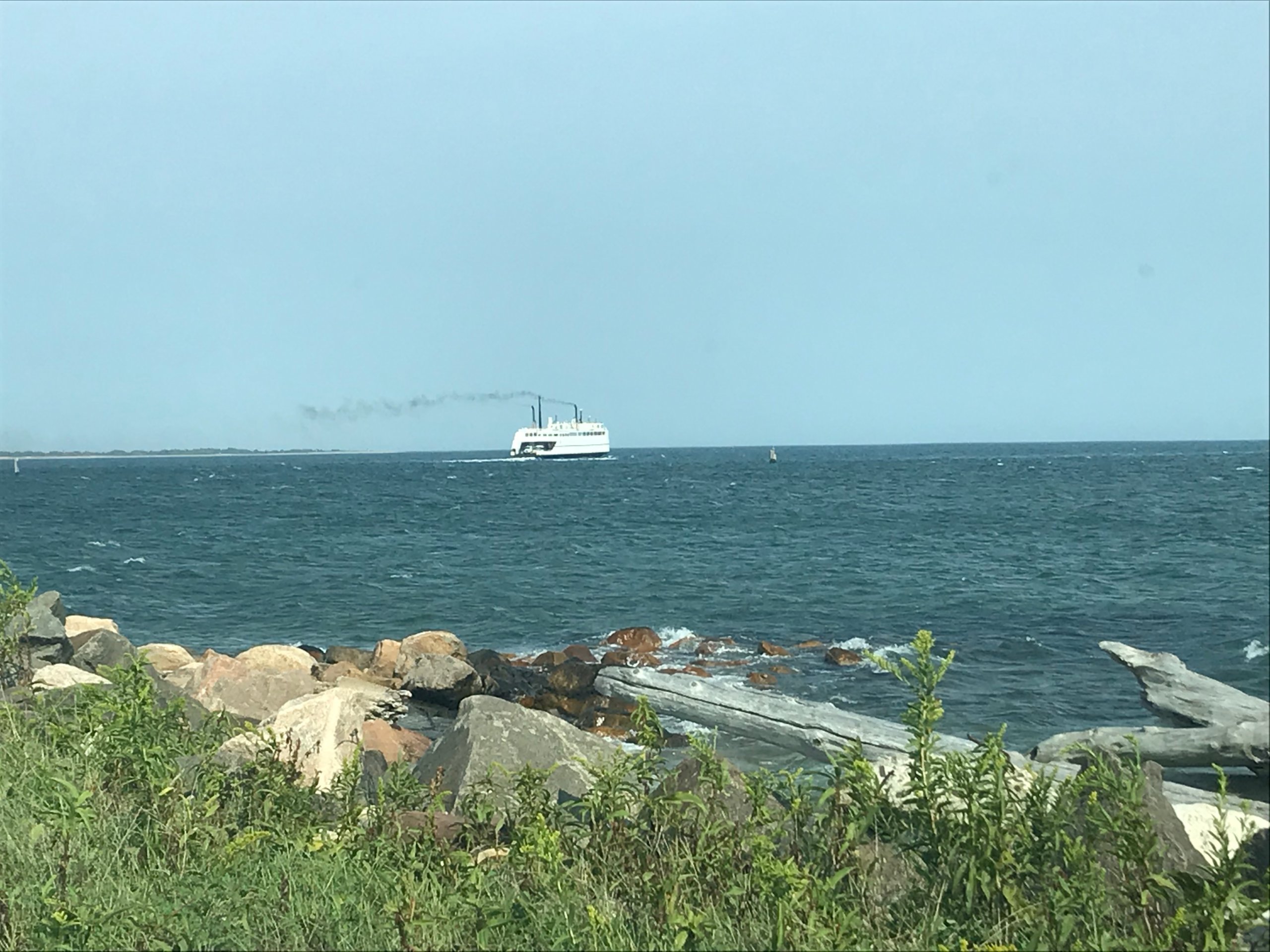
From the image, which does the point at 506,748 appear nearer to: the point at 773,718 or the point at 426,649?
the point at 773,718

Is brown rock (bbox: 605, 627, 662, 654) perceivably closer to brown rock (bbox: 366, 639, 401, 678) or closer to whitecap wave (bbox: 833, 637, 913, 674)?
whitecap wave (bbox: 833, 637, 913, 674)

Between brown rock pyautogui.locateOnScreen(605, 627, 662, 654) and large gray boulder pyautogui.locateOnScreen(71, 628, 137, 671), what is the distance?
892 centimetres

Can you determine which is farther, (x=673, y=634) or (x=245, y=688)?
(x=673, y=634)

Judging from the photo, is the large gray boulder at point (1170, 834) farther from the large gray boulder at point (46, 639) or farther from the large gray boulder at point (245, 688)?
the large gray boulder at point (46, 639)

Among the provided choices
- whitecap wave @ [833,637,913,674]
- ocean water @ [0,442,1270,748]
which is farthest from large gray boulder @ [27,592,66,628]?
whitecap wave @ [833,637,913,674]

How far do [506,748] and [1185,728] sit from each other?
601 centimetres

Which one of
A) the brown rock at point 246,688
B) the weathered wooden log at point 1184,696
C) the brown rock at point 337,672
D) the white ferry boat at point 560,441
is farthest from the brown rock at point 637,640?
the white ferry boat at point 560,441

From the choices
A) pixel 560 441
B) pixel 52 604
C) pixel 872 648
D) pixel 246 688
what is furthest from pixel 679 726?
pixel 560 441

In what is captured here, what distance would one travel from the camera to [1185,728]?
9.10 metres

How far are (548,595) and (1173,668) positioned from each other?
58.7 ft

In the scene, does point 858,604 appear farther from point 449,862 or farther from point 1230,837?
point 449,862

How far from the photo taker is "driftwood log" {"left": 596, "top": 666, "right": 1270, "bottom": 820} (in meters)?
9.77

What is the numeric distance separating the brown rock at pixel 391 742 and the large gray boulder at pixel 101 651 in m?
3.98

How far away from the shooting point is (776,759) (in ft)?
36.3
